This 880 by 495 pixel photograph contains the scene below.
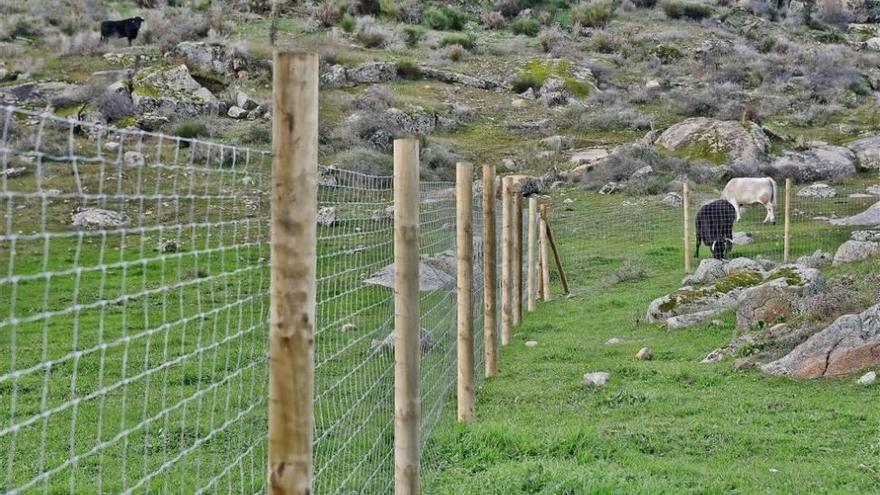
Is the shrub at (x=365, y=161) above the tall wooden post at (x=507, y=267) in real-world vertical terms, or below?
above

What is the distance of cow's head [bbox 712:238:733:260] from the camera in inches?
759

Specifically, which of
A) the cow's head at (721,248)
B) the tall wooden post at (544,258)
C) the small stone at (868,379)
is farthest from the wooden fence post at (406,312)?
the cow's head at (721,248)

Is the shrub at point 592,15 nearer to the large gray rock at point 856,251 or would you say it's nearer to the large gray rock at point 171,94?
the large gray rock at point 171,94

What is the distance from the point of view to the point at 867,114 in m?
36.3

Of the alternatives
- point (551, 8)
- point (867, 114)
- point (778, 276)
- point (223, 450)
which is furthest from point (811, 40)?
point (223, 450)

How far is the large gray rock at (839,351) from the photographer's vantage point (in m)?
9.34

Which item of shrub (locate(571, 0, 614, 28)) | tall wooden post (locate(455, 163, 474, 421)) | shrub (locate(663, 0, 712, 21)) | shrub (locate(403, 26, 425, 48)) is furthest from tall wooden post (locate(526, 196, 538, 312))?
shrub (locate(663, 0, 712, 21))

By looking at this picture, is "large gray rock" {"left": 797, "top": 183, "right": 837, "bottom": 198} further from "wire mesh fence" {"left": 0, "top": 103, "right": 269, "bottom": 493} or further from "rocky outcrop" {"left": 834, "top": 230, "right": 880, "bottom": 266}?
"wire mesh fence" {"left": 0, "top": 103, "right": 269, "bottom": 493}

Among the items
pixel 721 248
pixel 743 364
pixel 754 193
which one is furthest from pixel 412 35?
pixel 743 364

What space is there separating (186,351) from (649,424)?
538 cm

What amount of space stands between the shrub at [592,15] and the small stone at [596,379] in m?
45.5

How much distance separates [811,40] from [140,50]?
117 feet

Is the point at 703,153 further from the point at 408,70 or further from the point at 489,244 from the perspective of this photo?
the point at 489,244

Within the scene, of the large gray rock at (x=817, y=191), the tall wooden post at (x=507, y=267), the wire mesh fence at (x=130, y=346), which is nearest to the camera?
the wire mesh fence at (x=130, y=346)
